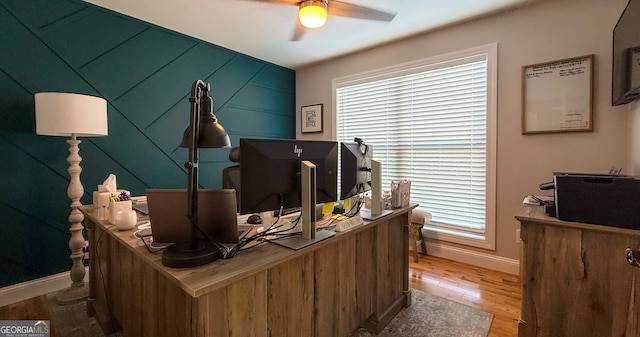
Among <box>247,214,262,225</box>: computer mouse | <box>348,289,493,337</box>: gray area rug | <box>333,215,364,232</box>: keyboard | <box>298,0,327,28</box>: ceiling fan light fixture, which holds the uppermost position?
<box>298,0,327,28</box>: ceiling fan light fixture

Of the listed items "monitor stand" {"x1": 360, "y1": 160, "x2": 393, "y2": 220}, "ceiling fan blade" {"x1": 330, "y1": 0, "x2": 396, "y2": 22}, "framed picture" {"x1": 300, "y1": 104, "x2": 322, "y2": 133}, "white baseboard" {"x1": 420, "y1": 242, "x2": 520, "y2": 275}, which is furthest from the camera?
"framed picture" {"x1": 300, "y1": 104, "x2": 322, "y2": 133}

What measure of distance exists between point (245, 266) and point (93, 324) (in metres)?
1.71

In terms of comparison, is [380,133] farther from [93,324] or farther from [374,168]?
[93,324]

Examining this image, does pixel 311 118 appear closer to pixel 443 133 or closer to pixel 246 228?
pixel 443 133

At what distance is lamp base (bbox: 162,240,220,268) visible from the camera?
99 cm

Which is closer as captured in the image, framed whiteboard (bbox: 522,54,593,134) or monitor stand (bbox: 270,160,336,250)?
monitor stand (bbox: 270,160,336,250)

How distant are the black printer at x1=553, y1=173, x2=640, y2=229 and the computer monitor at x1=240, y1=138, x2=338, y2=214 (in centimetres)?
127

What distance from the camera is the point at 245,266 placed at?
3.36 feet

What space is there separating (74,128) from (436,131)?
328 cm

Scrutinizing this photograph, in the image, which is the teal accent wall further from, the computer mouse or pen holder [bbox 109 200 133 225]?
the computer mouse

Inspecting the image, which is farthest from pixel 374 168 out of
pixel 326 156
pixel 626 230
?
pixel 626 230

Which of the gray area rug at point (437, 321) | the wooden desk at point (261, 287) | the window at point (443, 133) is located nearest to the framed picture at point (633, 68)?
the window at point (443, 133)

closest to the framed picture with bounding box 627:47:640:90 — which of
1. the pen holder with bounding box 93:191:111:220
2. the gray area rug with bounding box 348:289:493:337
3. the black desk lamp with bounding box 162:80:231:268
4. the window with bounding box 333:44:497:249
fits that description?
the window with bounding box 333:44:497:249

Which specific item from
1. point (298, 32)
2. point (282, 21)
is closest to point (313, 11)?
point (282, 21)
